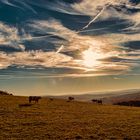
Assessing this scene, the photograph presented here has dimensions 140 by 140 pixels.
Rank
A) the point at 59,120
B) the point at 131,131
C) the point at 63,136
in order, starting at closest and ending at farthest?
the point at 63,136 < the point at 131,131 < the point at 59,120

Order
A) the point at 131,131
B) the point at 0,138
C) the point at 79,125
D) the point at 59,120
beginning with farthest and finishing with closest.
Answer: the point at 59,120 < the point at 79,125 < the point at 131,131 < the point at 0,138

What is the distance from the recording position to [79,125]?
3997cm

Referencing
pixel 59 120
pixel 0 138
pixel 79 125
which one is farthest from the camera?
pixel 59 120

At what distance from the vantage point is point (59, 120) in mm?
42938

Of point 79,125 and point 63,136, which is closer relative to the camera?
point 63,136

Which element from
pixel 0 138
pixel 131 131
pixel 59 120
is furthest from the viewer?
pixel 59 120

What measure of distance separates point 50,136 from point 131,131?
359 inches

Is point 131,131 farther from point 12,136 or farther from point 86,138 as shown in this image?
point 12,136

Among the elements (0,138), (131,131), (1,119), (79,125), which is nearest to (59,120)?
(79,125)

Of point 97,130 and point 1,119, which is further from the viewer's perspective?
point 1,119

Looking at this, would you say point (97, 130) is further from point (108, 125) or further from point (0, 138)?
point (0, 138)

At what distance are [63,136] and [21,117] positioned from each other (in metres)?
12.3

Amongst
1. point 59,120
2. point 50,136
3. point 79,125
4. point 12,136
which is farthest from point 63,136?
point 59,120

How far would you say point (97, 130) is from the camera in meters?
36.7
